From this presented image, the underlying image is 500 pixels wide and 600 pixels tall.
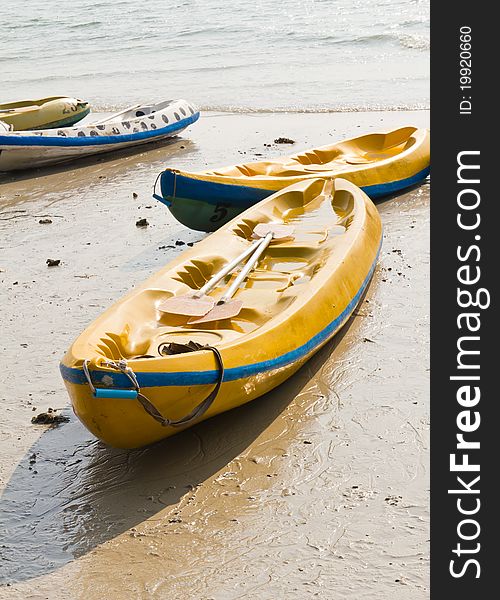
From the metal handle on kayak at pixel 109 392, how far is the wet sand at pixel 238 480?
471 millimetres

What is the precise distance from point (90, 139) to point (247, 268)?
4.87 m

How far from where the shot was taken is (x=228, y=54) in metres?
17.7

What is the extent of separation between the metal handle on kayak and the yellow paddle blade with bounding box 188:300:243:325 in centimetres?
104

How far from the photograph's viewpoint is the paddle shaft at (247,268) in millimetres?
5102

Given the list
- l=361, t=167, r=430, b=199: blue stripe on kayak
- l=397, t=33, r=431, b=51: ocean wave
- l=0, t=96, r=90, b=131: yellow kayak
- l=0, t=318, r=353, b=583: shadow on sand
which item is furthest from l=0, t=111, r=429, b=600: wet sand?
l=397, t=33, r=431, b=51: ocean wave

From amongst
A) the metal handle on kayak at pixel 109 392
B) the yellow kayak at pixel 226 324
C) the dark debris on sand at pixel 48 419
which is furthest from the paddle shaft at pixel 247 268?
the metal handle on kayak at pixel 109 392

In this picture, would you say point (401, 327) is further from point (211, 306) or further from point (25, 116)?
point (25, 116)

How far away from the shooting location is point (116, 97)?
1498 cm

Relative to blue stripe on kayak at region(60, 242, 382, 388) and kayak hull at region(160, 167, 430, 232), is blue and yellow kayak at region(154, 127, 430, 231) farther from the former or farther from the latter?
blue stripe on kayak at region(60, 242, 382, 388)

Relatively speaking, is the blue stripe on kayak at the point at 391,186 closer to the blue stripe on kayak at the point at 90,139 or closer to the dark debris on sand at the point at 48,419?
the blue stripe on kayak at the point at 90,139

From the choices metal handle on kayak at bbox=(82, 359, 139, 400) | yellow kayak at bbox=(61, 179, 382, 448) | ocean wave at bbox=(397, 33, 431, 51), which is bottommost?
ocean wave at bbox=(397, 33, 431, 51)

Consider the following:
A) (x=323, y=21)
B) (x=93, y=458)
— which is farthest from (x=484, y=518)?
(x=323, y=21)

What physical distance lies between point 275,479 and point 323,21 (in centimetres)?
1805

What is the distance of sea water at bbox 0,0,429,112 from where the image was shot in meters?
13.6
